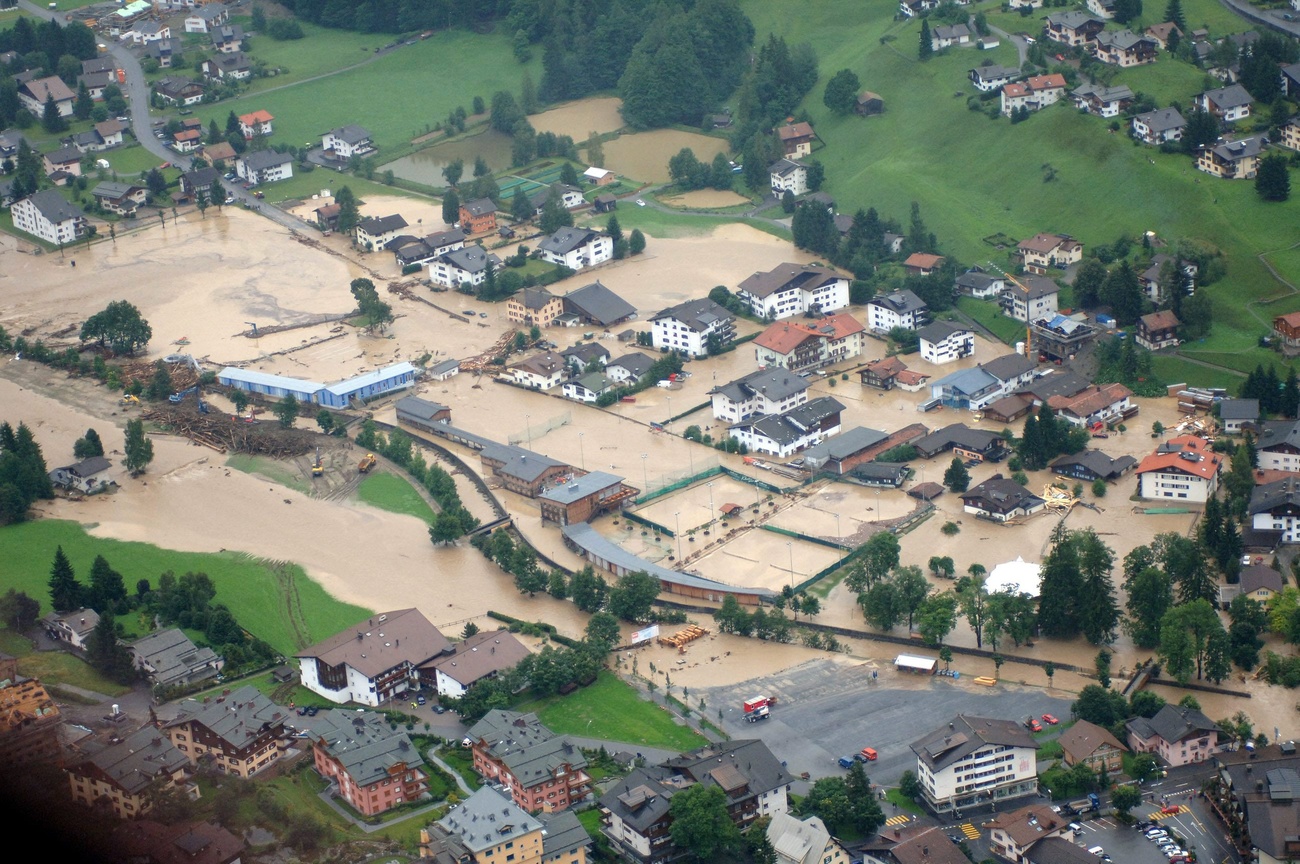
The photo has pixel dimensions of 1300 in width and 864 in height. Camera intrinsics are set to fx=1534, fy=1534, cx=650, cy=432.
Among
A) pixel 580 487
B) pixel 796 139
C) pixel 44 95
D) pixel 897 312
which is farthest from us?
pixel 44 95

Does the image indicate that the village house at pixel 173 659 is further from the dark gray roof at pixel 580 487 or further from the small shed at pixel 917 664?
the small shed at pixel 917 664

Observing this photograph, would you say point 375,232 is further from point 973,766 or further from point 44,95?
point 973,766

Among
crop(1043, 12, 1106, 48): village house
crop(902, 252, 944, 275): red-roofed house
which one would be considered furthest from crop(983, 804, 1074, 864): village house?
crop(1043, 12, 1106, 48): village house

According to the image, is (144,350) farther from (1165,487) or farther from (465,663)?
(1165,487)

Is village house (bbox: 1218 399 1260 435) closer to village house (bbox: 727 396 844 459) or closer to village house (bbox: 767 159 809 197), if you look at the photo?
village house (bbox: 727 396 844 459)

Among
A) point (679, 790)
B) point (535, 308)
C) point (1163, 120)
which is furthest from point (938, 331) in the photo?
point (679, 790)

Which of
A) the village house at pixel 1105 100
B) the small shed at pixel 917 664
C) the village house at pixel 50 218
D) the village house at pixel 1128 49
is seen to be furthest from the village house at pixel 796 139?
the small shed at pixel 917 664
